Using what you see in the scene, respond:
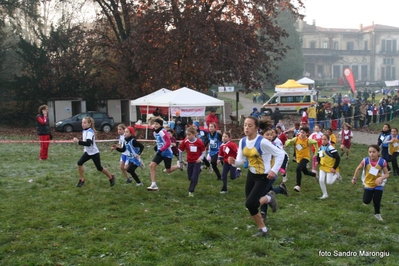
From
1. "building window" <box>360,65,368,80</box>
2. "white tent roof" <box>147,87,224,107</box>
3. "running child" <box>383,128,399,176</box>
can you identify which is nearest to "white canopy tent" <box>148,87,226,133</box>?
"white tent roof" <box>147,87,224,107</box>

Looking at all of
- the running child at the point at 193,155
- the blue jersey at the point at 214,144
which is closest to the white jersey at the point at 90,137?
the running child at the point at 193,155

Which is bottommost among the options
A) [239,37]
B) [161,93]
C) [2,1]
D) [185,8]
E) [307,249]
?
[307,249]

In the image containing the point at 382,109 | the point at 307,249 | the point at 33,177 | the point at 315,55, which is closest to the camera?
the point at 307,249

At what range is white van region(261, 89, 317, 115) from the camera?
39.4 metres

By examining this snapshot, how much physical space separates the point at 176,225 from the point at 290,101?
32.6 metres

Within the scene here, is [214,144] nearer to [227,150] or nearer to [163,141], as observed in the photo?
[227,150]

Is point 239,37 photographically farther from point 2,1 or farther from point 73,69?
point 2,1

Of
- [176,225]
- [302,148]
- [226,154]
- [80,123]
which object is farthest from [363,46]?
[176,225]

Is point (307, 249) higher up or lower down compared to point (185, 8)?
lower down

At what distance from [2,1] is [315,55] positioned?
7713cm

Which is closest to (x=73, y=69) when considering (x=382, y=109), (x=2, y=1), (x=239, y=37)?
(x=2, y=1)

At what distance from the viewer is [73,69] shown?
3578 cm

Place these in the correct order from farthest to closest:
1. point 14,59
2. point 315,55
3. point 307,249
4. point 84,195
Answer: point 315,55 < point 14,59 < point 84,195 < point 307,249

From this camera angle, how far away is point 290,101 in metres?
39.6
